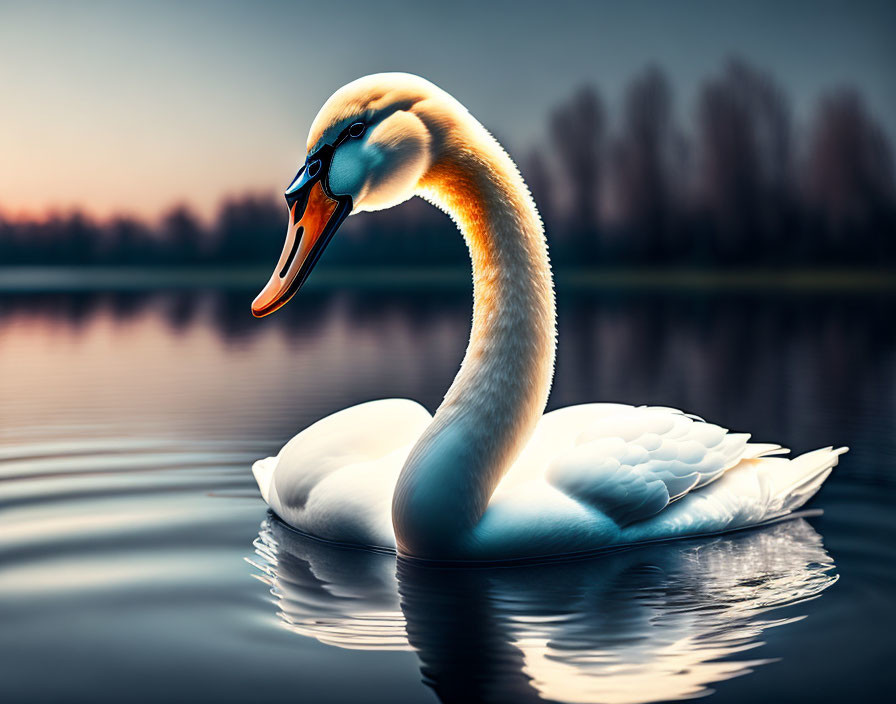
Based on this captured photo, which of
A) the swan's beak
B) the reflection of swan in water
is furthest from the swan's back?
the swan's beak

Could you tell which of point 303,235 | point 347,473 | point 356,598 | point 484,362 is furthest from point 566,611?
point 303,235

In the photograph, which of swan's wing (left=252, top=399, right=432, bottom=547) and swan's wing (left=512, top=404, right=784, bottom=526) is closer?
swan's wing (left=512, top=404, right=784, bottom=526)

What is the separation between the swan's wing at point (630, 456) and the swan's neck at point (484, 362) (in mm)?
300

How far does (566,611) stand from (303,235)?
1.77 m

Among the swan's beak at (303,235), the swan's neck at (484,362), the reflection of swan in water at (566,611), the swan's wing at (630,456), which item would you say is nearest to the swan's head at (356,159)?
the swan's beak at (303,235)

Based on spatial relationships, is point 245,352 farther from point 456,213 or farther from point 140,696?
point 140,696

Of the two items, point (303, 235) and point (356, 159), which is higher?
point (356, 159)

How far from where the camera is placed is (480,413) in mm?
4074

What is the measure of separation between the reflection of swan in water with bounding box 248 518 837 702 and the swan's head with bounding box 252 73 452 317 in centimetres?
118

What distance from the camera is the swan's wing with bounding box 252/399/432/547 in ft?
14.4

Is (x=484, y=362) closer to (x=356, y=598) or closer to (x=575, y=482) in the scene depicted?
(x=575, y=482)

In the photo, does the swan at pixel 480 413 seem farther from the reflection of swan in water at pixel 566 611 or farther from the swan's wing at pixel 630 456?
the reflection of swan in water at pixel 566 611

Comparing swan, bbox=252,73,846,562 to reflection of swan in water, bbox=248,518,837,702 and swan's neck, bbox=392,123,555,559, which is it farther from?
reflection of swan in water, bbox=248,518,837,702

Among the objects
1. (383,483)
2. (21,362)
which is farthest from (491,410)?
(21,362)
